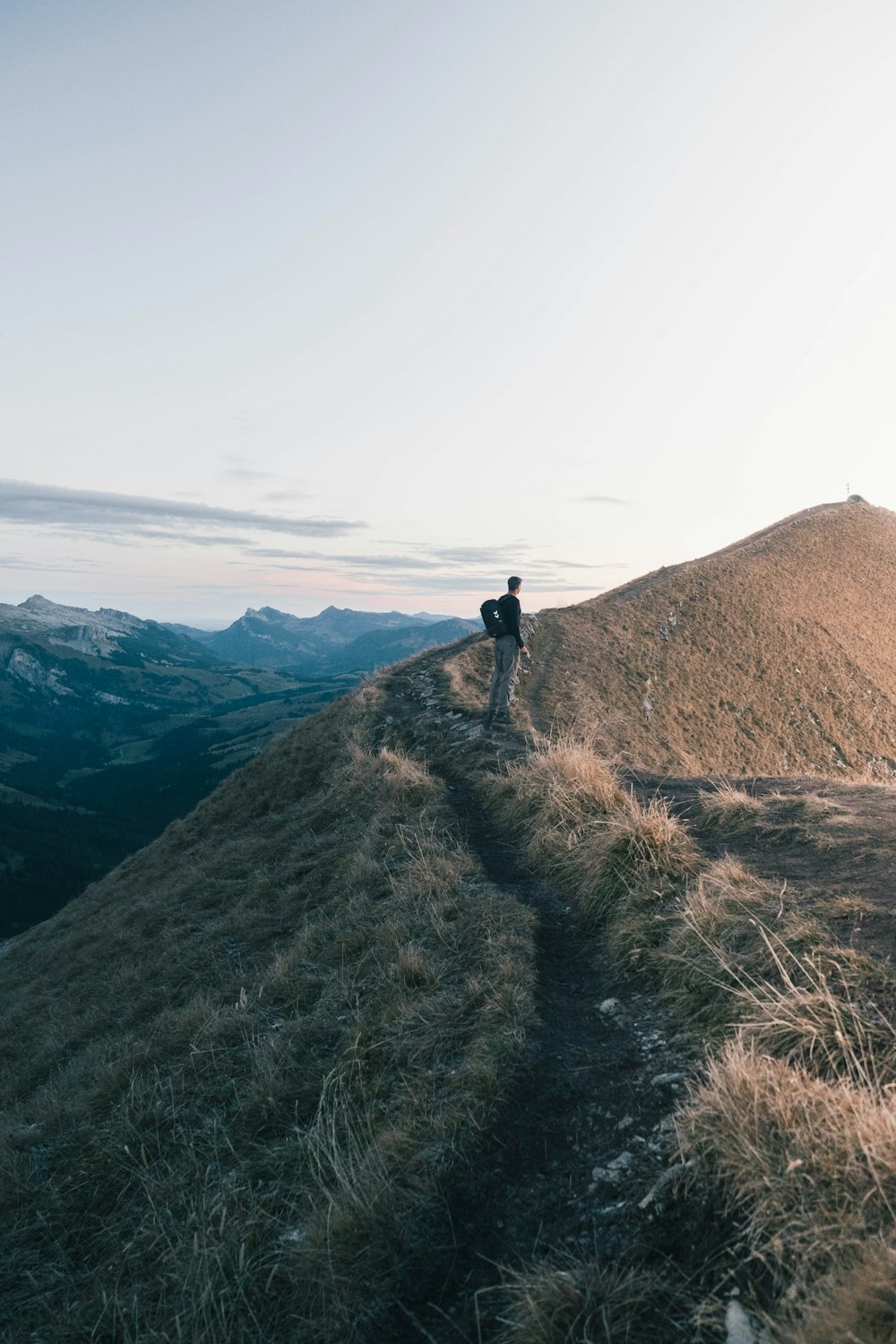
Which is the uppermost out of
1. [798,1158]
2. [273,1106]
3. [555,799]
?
[555,799]

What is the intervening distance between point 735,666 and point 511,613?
27157 millimetres

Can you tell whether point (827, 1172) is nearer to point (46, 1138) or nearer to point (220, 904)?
point (46, 1138)

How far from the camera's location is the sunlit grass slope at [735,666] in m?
32.6

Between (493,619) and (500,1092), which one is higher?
(493,619)

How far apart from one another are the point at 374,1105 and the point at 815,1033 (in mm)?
3209

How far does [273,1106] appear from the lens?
222 inches

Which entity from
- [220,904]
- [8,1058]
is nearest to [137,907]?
[220,904]

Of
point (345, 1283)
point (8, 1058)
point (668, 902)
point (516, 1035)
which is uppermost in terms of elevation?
point (668, 902)

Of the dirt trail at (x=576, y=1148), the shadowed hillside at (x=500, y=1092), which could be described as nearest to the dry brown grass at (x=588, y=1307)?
the shadowed hillside at (x=500, y=1092)

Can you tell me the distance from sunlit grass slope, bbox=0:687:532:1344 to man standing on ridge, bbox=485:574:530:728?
696cm

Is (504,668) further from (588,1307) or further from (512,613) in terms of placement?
(588,1307)

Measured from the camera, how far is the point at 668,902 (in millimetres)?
7191

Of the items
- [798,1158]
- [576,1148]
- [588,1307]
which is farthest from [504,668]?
[588,1307]

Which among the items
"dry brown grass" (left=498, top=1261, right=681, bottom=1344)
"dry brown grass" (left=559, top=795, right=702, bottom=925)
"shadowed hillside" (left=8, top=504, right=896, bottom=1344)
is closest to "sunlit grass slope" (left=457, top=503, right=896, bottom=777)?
"shadowed hillside" (left=8, top=504, right=896, bottom=1344)
